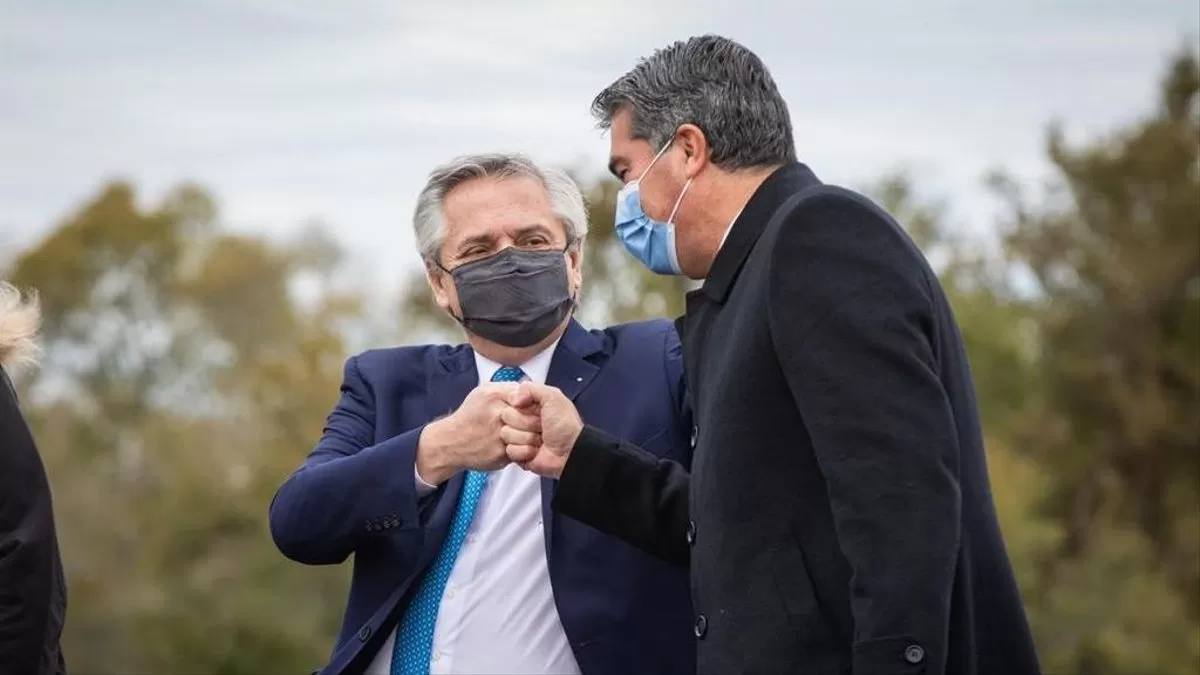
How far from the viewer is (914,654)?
133 inches

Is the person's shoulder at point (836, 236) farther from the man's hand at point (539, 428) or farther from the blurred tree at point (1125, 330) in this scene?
the blurred tree at point (1125, 330)

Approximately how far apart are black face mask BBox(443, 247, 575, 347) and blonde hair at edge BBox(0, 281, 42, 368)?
1.12 m

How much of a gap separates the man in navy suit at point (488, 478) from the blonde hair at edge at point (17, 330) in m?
0.80

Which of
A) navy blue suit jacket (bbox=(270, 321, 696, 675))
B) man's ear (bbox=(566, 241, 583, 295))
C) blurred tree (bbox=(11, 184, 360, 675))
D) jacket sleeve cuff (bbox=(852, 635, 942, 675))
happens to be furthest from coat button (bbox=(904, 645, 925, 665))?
blurred tree (bbox=(11, 184, 360, 675))

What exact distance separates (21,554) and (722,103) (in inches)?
80.6

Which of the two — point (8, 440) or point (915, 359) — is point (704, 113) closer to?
point (915, 359)

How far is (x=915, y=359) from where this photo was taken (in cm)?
345

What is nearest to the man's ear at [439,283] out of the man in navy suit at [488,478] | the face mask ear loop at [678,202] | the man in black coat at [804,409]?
the man in navy suit at [488,478]

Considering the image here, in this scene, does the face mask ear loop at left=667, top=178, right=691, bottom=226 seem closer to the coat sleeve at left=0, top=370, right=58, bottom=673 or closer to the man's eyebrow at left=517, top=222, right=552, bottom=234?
the man's eyebrow at left=517, top=222, right=552, bottom=234

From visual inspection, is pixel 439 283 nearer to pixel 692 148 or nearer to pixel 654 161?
pixel 654 161

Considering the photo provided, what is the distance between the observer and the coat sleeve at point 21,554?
15.0 feet

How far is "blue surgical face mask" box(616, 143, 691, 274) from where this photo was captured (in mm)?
4074

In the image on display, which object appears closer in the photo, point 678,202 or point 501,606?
point 678,202

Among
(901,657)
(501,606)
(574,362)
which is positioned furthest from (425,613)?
(901,657)
